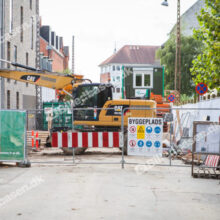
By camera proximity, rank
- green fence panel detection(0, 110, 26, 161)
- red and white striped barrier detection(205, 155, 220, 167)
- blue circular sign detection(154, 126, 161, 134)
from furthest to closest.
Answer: blue circular sign detection(154, 126, 161, 134)
green fence panel detection(0, 110, 26, 161)
red and white striped barrier detection(205, 155, 220, 167)

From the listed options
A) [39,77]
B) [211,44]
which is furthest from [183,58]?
[211,44]

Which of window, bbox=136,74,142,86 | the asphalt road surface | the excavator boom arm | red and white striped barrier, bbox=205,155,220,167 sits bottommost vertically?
the asphalt road surface

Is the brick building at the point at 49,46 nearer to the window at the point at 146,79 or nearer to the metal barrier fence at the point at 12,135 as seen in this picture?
the window at the point at 146,79

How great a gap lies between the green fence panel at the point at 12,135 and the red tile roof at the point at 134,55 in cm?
10487

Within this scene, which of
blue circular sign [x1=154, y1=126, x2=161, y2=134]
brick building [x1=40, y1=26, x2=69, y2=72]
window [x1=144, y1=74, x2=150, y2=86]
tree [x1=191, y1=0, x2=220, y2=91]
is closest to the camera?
blue circular sign [x1=154, y1=126, x2=161, y2=134]

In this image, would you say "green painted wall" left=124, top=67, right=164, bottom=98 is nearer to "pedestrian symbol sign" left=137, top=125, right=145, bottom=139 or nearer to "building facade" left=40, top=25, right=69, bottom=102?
"pedestrian symbol sign" left=137, top=125, right=145, bottom=139

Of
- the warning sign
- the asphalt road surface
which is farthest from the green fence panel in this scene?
the warning sign

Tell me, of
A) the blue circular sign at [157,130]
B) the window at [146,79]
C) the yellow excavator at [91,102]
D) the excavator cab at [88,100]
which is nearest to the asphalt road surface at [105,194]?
the blue circular sign at [157,130]

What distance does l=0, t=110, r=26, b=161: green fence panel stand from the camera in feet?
40.1

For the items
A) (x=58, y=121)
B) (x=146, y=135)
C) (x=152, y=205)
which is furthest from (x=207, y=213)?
(x=58, y=121)

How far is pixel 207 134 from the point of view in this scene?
10914 millimetres

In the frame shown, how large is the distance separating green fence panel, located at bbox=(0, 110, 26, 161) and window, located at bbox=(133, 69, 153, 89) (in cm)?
1714

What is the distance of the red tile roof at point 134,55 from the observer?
11650 cm

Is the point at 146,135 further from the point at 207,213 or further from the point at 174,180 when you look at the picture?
the point at 207,213
